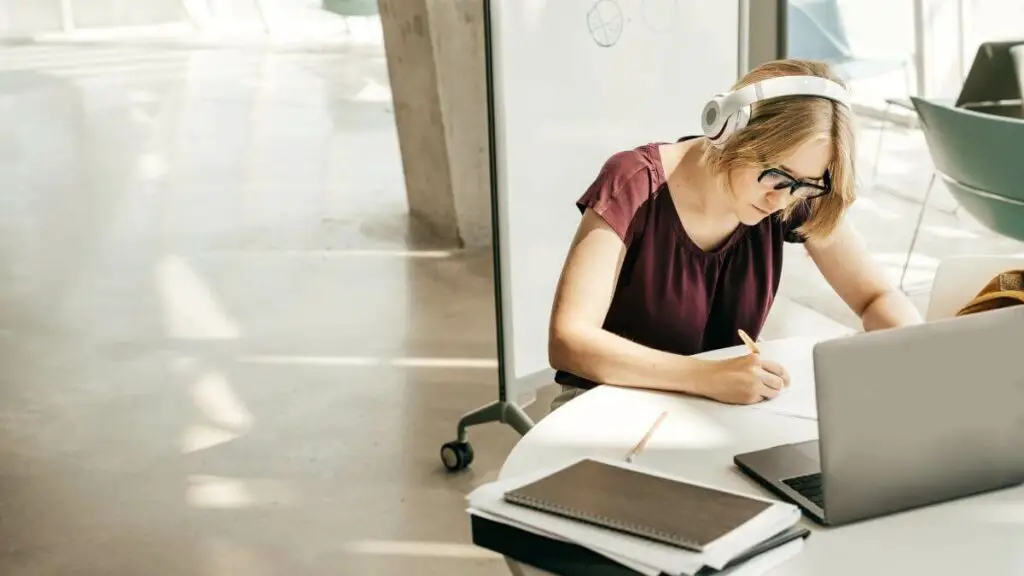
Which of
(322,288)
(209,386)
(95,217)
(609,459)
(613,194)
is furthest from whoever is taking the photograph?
(95,217)

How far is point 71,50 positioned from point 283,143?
7.99 ft

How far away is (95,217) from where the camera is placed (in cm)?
630

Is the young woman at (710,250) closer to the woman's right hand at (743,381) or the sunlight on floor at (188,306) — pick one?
the woman's right hand at (743,381)

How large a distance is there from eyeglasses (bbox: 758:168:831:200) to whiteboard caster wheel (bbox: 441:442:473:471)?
1598mm

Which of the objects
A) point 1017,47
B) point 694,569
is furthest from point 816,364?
point 1017,47

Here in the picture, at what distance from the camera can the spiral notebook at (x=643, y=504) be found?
48.8 inches

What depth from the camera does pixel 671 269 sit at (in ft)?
6.86

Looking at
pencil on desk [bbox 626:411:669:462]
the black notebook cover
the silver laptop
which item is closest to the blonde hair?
pencil on desk [bbox 626:411:669:462]

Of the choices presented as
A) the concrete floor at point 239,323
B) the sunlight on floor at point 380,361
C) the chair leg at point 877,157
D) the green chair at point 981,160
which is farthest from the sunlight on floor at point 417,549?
the chair leg at point 877,157

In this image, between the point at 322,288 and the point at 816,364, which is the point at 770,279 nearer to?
the point at 816,364

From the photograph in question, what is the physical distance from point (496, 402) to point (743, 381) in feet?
5.15

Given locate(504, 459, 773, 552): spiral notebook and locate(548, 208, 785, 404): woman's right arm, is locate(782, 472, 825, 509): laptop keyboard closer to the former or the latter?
locate(504, 459, 773, 552): spiral notebook

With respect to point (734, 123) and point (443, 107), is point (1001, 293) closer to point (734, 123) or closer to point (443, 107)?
point (734, 123)

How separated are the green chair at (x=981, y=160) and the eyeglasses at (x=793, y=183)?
199 centimetres
